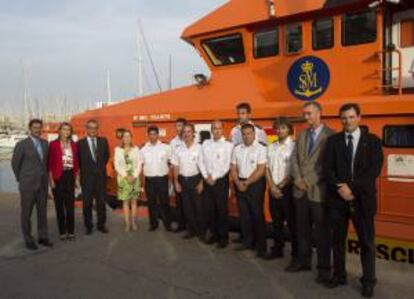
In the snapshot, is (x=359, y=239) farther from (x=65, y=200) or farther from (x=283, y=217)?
(x=65, y=200)

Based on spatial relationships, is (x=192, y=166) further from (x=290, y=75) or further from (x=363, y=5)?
(x=363, y=5)

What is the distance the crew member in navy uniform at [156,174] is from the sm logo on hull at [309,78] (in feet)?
6.80

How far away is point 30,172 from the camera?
6.40 metres

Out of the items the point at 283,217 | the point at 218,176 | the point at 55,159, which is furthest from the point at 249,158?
the point at 55,159

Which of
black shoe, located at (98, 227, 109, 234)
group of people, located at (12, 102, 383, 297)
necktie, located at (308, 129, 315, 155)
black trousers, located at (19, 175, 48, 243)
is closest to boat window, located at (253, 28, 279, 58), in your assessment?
group of people, located at (12, 102, 383, 297)

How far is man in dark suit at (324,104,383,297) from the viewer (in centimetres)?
434

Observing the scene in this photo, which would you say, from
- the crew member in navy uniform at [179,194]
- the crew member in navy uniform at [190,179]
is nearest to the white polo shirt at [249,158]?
the crew member in navy uniform at [190,179]

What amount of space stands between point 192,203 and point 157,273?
1744 millimetres

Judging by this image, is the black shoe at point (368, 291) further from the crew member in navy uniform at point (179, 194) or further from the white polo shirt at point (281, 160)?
the crew member in navy uniform at point (179, 194)

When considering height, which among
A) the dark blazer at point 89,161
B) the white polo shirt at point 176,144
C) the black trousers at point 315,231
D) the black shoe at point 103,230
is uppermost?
the white polo shirt at point 176,144

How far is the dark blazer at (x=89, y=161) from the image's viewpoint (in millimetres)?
7227

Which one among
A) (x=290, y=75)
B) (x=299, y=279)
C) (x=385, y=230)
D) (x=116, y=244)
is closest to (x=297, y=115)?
(x=290, y=75)

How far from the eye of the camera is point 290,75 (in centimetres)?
715

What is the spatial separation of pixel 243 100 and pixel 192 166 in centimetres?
143
